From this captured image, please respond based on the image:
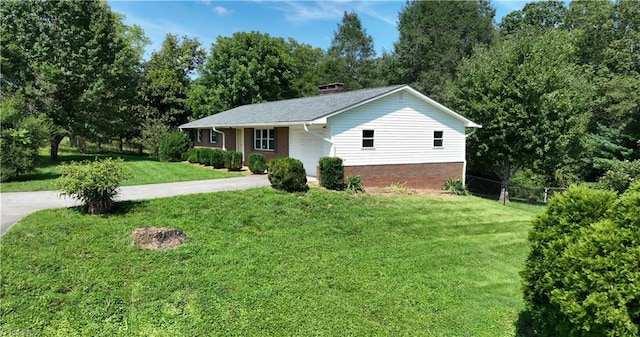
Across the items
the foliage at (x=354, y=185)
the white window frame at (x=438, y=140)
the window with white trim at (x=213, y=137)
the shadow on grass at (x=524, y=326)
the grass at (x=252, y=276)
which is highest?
the window with white trim at (x=213, y=137)

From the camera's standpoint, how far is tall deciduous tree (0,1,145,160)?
21422 mm

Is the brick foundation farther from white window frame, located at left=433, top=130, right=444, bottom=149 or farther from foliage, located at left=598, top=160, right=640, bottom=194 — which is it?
foliage, located at left=598, top=160, right=640, bottom=194

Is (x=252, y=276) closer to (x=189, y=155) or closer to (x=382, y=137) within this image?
(x=382, y=137)

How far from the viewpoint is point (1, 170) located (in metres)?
13.5

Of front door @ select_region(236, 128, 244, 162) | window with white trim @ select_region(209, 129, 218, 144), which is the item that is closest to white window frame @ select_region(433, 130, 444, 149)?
front door @ select_region(236, 128, 244, 162)

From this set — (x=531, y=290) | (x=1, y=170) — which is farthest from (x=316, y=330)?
(x=1, y=170)

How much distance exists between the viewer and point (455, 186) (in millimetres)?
17766

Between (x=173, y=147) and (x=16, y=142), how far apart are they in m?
11.8

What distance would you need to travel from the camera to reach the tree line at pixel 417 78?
18.4m

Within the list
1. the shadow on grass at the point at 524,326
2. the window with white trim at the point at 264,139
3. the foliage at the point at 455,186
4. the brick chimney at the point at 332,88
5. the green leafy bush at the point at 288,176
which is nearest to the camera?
the shadow on grass at the point at 524,326

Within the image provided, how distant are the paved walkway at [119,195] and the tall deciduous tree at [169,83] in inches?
866

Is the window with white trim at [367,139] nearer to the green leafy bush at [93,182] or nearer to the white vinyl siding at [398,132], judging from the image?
the white vinyl siding at [398,132]

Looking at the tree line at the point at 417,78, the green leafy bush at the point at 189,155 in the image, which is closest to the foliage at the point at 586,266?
the tree line at the point at 417,78

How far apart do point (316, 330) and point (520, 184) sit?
29352 millimetres
